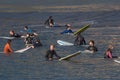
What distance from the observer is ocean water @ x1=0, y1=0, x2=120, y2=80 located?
157 ft

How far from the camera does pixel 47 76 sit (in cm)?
4681

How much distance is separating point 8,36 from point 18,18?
29.1 metres

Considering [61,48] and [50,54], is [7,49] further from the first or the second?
[50,54]

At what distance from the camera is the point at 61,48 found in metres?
62.6

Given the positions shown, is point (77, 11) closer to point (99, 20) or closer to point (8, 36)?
point (99, 20)

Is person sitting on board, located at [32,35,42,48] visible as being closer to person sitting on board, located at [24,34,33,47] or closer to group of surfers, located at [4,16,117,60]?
group of surfers, located at [4,16,117,60]

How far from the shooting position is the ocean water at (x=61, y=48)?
157ft

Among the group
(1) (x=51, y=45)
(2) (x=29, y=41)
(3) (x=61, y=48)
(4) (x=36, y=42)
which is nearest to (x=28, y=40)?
(2) (x=29, y=41)

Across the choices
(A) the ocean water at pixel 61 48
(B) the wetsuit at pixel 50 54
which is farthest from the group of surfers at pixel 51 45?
(A) the ocean water at pixel 61 48

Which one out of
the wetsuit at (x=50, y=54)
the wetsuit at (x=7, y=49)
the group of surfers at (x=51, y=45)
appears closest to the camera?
the wetsuit at (x=50, y=54)

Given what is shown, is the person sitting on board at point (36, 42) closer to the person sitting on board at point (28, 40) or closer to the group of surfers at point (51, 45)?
the group of surfers at point (51, 45)

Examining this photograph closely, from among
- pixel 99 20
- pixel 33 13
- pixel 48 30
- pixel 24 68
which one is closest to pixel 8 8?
pixel 33 13

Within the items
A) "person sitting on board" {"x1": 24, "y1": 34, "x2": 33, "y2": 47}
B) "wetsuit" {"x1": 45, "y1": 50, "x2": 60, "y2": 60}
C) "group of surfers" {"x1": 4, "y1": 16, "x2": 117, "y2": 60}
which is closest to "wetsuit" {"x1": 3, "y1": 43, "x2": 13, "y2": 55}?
"group of surfers" {"x1": 4, "y1": 16, "x2": 117, "y2": 60}

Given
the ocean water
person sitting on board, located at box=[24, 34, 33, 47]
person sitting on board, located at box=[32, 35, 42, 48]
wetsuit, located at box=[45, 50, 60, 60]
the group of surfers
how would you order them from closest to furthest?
the ocean water, wetsuit, located at box=[45, 50, 60, 60], the group of surfers, person sitting on board, located at box=[32, 35, 42, 48], person sitting on board, located at box=[24, 34, 33, 47]
